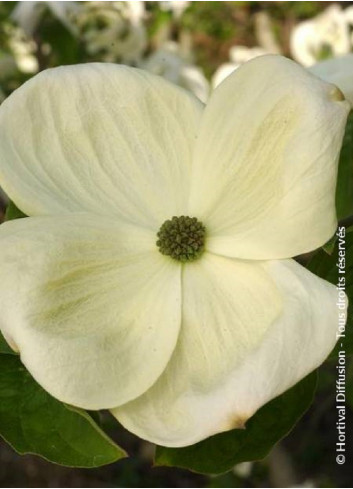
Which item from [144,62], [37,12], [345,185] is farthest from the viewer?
[144,62]

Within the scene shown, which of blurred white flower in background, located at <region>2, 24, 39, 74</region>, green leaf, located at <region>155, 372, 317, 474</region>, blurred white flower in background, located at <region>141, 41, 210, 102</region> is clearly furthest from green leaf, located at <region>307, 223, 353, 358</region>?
blurred white flower in background, located at <region>2, 24, 39, 74</region>

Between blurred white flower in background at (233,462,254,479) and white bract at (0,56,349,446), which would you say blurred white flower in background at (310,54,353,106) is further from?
blurred white flower in background at (233,462,254,479)

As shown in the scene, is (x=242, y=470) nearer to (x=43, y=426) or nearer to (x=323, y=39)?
(x=323, y=39)

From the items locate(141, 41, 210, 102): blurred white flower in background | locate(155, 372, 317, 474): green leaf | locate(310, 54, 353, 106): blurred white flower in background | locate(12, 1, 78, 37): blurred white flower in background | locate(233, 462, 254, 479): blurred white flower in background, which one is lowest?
locate(233, 462, 254, 479): blurred white flower in background

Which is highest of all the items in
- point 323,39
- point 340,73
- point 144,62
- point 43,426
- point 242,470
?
point 340,73

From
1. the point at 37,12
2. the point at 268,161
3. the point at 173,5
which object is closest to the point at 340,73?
the point at 268,161

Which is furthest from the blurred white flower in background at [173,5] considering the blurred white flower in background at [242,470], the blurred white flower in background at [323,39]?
the blurred white flower in background at [242,470]
